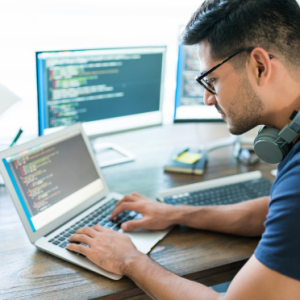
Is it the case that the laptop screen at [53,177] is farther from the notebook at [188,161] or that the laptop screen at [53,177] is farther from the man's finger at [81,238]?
the notebook at [188,161]

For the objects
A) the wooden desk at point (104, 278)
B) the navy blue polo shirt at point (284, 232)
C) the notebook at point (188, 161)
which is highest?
the navy blue polo shirt at point (284, 232)

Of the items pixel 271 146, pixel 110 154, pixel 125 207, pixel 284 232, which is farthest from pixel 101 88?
pixel 284 232

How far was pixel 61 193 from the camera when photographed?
1.04m

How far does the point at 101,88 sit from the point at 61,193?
1.82 ft

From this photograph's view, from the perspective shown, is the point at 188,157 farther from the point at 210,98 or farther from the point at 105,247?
the point at 105,247

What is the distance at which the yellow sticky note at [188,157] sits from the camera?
1.48 metres

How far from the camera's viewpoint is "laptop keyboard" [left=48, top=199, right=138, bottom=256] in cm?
94

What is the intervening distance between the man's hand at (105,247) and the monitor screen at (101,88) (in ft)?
1.85

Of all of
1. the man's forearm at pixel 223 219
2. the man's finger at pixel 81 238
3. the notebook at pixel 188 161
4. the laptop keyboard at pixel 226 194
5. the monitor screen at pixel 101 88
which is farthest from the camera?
the notebook at pixel 188 161

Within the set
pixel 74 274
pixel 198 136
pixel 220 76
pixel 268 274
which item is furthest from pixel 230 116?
pixel 198 136

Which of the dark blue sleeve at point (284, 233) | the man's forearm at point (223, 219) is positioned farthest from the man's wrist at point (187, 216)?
the dark blue sleeve at point (284, 233)

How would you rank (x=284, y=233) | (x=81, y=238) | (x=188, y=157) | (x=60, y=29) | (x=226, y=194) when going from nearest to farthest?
(x=284, y=233)
(x=81, y=238)
(x=226, y=194)
(x=188, y=157)
(x=60, y=29)

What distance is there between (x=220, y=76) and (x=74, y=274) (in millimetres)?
614

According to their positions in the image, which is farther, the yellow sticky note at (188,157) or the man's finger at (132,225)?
the yellow sticky note at (188,157)
